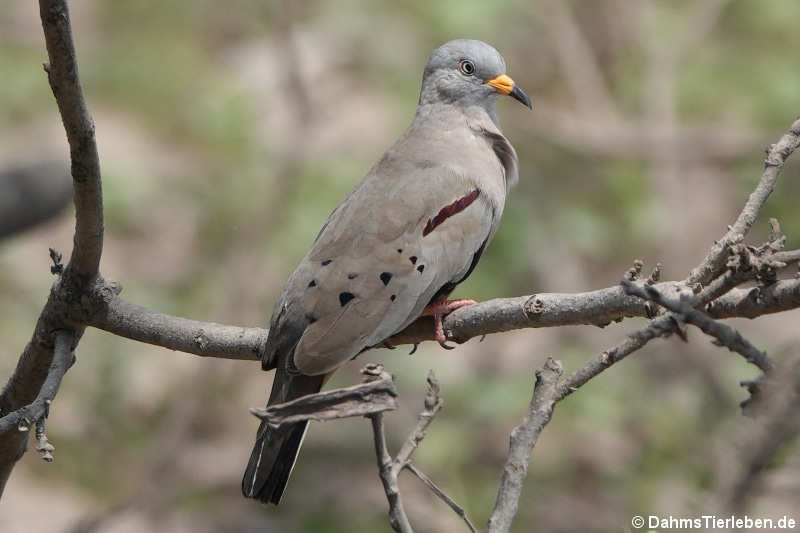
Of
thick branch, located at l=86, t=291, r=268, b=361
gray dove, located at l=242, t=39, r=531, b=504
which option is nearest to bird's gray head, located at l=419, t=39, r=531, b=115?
gray dove, located at l=242, t=39, r=531, b=504

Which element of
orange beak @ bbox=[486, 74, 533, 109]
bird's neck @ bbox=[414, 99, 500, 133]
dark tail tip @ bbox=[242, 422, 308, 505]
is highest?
orange beak @ bbox=[486, 74, 533, 109]

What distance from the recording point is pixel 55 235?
27.5 feet

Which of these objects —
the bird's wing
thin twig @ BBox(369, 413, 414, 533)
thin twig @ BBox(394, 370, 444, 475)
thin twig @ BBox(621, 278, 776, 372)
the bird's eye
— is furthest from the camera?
the bird's eye

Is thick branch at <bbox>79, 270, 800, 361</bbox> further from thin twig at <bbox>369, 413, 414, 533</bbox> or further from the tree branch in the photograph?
thin twig at <bbox>369, 413, 414, 533</bbox>

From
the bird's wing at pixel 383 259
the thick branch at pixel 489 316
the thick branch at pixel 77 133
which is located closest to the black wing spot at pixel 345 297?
the bird's wing at pixel 383 259

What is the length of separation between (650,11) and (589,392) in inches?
146

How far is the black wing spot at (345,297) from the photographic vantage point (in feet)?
11.3

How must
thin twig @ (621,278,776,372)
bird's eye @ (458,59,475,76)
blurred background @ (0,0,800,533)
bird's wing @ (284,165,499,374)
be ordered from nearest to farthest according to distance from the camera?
thin twig @ (621,278,776,372) < bird's wing @ (284,165,499,374) < bird's eye @ (458,59,475,76) < blurred background @ (0,0,800,533)

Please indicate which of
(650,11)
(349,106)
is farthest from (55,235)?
(650,11)

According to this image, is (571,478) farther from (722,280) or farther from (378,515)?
(722,280)

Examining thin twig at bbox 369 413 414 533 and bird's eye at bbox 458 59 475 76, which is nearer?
thin twig at bbox 369 413 414 533

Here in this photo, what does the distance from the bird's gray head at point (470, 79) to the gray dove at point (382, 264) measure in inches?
10.7

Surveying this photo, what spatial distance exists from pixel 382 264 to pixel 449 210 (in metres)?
0.34

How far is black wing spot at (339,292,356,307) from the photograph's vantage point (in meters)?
3.45
